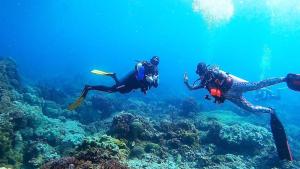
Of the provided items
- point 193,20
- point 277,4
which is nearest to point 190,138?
point 277,4

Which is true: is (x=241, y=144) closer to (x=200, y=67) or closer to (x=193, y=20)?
(x=200, y=67)

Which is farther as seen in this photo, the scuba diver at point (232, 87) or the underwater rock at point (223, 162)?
the underwater rock at point (223, 162)

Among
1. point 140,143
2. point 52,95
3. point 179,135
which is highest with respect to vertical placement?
point 52,95

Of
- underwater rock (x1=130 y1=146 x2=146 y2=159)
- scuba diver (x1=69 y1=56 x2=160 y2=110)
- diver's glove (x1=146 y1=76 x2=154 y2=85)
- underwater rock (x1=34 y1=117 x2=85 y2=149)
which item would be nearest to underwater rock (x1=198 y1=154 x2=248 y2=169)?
underwater rock (x1=130 y1=146 x2=146 y2=159)

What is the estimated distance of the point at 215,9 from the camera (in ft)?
372

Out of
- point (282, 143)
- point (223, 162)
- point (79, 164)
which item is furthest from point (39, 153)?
point (282, 143)

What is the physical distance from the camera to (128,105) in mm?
26219

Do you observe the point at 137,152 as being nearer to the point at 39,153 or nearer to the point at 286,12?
the point at 39,153

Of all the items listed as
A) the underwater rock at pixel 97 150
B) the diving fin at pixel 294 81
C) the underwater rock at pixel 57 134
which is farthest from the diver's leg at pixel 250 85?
the underwater rock at pixel 57 134

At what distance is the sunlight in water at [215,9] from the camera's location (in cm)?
10147

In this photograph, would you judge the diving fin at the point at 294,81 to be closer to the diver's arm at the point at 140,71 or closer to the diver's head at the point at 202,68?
the diver's head at the point at 202,68

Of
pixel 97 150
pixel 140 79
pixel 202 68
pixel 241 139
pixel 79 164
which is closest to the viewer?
pixel 79 164

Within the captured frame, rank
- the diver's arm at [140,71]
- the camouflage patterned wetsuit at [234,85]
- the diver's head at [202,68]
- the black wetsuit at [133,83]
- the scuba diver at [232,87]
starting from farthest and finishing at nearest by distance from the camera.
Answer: the black wetsuit at [133,83] → the diver's arm at [140,71] → the diver's head at [202,68] → the camouflage patterned wetsuit at [234,85] → the scuba diver at [232,87]

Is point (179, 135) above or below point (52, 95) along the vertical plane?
below
